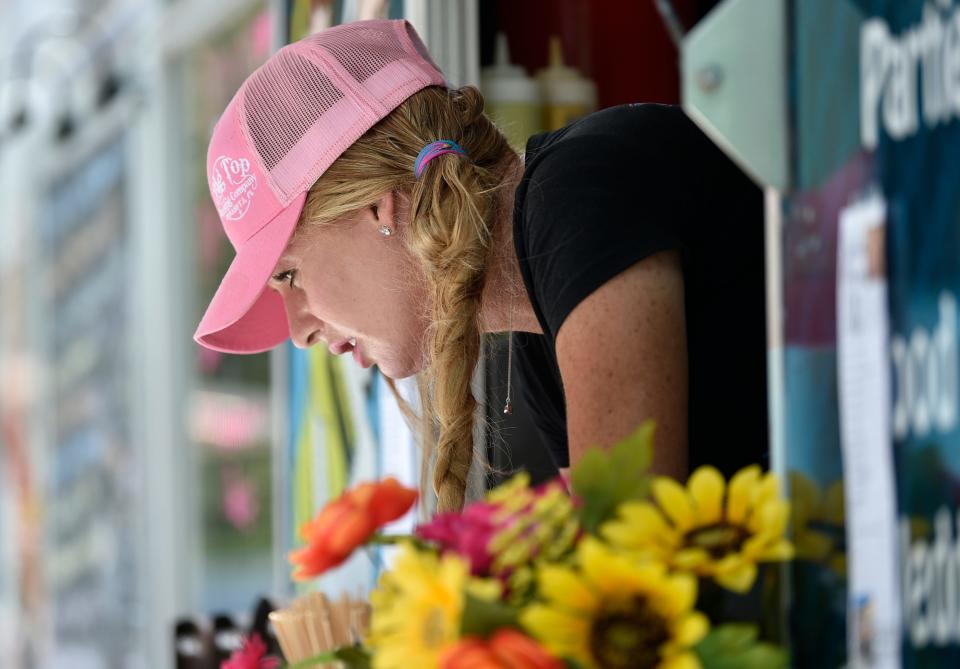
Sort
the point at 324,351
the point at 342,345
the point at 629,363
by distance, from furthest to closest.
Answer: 1. the point at 324,351
2. the point at 342,345
3. the point at 629,363

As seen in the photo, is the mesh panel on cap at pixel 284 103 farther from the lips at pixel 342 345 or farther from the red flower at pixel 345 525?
the red flower at pixel 345 525

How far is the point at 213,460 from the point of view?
5066 mm

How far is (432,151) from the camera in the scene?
1545 millimetres

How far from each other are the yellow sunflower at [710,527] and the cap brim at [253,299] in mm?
794

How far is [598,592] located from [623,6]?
2177 millimetres

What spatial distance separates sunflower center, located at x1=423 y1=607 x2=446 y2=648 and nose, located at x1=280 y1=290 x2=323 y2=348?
0.91 metres

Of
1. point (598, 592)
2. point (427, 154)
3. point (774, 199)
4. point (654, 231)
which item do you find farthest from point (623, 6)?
point (598, 592)

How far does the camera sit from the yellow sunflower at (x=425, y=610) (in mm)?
794

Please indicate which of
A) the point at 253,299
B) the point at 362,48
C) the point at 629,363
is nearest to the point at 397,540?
the point at 629,363

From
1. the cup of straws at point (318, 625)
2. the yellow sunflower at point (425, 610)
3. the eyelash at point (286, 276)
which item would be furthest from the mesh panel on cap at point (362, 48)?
the yellow sunflower at point (425, 610)

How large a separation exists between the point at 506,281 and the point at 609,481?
0.71 m

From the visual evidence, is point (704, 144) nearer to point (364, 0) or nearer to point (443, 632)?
point (443, 632)

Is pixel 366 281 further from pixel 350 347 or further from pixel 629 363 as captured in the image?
pixel 629 363

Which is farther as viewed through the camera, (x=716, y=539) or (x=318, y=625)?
(x=318, y=625)
